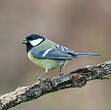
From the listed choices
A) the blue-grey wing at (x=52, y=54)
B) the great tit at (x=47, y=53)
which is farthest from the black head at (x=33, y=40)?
the blue-grey wing at (x=52, y=54)

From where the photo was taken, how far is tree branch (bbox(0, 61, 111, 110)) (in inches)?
90.9

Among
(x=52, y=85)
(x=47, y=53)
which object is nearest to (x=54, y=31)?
(x=47, y=53)

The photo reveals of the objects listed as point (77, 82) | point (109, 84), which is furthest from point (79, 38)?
point (77, 82)

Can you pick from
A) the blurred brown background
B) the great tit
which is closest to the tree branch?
the great tit

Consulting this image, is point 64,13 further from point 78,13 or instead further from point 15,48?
point 15,48

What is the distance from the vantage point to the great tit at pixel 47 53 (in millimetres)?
2609

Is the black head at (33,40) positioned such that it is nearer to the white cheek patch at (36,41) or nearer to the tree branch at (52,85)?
the white cheek patch at (36,41)

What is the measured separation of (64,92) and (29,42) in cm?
230

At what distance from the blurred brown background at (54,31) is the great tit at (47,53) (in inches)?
88.5

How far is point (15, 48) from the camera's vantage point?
5527 mm

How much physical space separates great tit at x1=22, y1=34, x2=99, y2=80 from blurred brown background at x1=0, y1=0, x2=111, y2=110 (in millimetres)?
2248

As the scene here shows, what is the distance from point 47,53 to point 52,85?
16.0 inches

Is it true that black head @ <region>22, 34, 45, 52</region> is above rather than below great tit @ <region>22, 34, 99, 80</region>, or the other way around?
above

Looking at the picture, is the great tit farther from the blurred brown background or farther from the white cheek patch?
the blurred brown background
